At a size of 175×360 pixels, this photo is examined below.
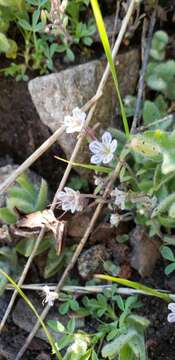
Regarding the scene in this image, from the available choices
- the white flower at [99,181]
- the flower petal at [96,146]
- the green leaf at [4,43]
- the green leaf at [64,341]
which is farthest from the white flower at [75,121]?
the green leaf at [64,341]

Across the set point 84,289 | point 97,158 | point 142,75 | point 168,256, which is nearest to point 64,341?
point 84,289

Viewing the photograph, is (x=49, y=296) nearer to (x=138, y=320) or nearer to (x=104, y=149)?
(x=138, y=320)

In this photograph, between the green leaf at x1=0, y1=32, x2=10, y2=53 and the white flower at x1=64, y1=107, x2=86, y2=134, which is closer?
the white flower at x1=64, y1=107, x2=86, y2=134

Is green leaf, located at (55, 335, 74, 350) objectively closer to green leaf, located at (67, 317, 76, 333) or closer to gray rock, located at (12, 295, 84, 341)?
green leaf, located at (67, 317, 76, 333)

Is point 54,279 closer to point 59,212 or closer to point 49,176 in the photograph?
A: point 59,212

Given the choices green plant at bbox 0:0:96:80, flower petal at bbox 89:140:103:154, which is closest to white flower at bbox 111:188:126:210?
flower petal at bbox 89:140:103:154

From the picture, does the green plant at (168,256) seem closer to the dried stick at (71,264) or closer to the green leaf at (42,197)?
the dried stick at (71,264)

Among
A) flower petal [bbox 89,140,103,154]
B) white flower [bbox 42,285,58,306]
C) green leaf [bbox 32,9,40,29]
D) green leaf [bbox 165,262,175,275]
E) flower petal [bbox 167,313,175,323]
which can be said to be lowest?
flower petal [bbox 167,313,175,323]
